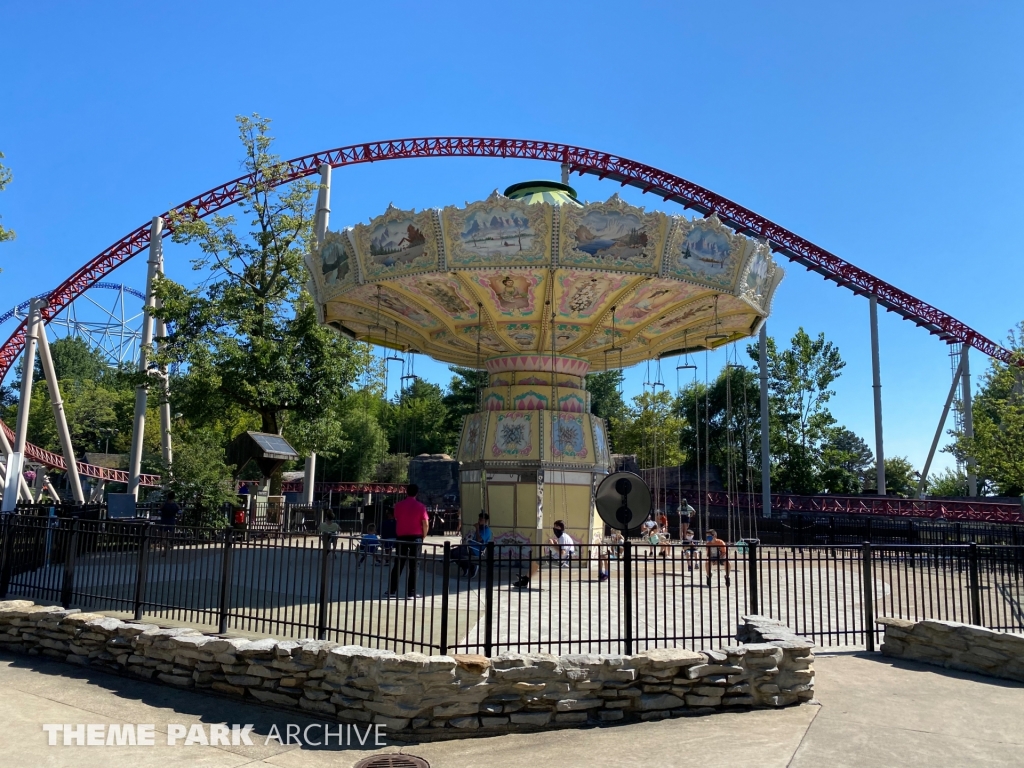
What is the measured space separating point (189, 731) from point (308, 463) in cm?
2018

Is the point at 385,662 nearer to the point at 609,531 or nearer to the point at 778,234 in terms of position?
the point at 609,531

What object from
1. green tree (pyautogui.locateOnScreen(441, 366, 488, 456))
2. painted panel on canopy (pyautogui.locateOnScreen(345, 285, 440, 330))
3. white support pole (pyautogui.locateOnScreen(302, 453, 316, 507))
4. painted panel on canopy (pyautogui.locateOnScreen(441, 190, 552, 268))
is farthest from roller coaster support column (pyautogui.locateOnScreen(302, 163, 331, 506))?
green tree (pyautogui.locateOnScreen(441, 366, 488, 456))

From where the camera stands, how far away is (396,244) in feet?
43.5

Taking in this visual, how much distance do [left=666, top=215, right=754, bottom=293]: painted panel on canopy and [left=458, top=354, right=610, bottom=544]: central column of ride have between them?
4.20 metres

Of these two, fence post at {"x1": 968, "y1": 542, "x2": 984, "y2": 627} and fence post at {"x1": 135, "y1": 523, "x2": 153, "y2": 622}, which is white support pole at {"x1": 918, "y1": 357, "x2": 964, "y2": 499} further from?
fence post at {"x1": 135, "y1": 523, "x2": 153, "y2": 622}

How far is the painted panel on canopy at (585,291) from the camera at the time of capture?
1333 cm

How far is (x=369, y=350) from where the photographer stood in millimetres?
23781

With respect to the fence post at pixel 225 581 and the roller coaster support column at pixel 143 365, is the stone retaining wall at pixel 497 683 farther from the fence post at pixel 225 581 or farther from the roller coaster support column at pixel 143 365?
the roller coaster support column at pixel 143 365

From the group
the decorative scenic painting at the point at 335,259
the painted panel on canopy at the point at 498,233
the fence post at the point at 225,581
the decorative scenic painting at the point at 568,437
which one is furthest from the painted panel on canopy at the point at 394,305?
the fence post at the point at 225,581

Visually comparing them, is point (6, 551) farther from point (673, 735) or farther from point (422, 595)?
point (673, 735)

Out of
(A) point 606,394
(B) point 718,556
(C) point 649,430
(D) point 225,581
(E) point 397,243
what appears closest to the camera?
(D) point 225,581

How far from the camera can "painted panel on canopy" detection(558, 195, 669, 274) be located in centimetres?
1243

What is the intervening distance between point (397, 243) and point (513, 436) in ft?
18.1

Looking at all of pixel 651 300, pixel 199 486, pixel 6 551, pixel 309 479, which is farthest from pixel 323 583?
pixel 309 479
